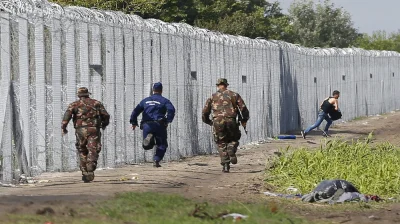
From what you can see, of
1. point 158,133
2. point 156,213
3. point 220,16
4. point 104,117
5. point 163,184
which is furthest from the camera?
point 220,16

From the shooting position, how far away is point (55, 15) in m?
17.3

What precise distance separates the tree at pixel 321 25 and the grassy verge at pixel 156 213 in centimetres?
7226

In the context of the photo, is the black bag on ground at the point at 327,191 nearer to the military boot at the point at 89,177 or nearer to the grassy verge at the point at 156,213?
the grassy verge at the point at 156,213

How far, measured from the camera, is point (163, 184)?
15883 mm

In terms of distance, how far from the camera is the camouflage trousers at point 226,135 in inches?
720

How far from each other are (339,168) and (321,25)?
6954 centimetres

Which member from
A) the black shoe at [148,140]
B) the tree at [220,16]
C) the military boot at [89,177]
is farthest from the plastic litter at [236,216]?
the tree at [220,16]

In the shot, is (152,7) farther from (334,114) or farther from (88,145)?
(88,145)

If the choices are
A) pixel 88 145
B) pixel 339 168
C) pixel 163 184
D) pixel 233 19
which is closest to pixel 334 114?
pixel 339 168

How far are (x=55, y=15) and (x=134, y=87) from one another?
3333 mm

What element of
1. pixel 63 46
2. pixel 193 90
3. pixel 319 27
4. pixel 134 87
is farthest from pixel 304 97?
pixel 319 27

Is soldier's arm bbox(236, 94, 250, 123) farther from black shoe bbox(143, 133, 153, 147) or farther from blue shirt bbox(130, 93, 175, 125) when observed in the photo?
black shoe bbox(143, 133, 153, 147)

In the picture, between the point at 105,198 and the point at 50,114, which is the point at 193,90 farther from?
the point at 105,198

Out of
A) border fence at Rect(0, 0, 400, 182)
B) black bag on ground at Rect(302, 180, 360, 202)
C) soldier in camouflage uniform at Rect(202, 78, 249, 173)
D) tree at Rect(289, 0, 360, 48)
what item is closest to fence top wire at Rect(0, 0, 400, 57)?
border fence at Rect(0, 0, 400, 182)
